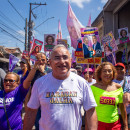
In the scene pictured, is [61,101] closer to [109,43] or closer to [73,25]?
[73,25]

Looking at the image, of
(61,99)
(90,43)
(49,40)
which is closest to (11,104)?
(61,99)

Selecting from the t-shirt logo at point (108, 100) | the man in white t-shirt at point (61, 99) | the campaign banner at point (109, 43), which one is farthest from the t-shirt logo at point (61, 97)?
the campaign banner at point (109, 43)

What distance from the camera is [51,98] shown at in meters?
1.60

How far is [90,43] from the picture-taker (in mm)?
6215

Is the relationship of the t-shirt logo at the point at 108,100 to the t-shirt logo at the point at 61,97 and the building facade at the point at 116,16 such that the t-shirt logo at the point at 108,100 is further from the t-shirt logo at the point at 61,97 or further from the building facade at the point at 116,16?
the building facade at the point at 116,16

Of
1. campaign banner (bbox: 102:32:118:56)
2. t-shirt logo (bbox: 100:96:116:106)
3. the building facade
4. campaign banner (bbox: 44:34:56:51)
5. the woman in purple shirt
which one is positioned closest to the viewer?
the woman in purple shirt

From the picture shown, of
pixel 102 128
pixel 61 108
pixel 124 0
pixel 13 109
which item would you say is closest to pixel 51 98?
pixel 61 108

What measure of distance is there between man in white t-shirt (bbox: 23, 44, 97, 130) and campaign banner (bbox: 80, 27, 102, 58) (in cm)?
441

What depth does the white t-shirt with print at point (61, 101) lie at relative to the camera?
1.57 metres

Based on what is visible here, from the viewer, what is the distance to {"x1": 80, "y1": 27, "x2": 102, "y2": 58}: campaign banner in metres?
6.11

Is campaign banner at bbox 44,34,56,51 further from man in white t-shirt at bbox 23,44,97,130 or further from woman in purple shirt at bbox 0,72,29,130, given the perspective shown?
man in white t-shirt at bbox 23,44,97,130

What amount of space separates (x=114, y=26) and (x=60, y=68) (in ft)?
54.0

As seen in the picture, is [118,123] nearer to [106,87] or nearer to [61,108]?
[106,87]

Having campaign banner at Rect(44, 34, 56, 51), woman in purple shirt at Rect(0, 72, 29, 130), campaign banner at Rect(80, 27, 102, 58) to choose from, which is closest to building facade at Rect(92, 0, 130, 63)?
campaign banner at Rect(44, 34, 56, 51)
